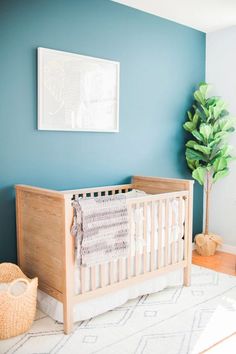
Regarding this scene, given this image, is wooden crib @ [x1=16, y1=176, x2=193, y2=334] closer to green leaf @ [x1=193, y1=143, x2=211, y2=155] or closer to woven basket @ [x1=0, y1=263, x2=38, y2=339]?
woven basket @ [x1=0, y1=263, x2=38, y2=339]

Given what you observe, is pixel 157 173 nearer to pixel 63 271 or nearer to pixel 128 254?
pixel 128 254

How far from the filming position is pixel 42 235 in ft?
8.04

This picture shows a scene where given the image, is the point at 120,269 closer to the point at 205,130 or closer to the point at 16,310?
the point at 16,310

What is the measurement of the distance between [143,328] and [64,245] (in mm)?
694

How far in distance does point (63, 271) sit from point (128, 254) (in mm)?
490

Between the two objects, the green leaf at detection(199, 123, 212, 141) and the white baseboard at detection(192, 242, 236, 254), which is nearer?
the green leaf at detection(199, 123, 212, 141)

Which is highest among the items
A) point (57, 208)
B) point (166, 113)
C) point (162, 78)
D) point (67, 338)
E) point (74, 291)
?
point (162, 78)

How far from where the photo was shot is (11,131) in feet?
8.67

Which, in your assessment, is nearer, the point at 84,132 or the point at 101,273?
the point at 101,273

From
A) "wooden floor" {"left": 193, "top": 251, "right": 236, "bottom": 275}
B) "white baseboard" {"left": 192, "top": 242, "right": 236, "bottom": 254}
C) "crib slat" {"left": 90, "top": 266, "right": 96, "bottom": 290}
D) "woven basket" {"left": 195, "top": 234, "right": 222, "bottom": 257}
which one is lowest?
"wooden floor" {"left": 193, "top": 251, "right": 236, "bottom": 275}

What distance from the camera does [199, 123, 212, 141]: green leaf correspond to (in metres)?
3.55

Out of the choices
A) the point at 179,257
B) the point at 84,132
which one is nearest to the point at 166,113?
the point at 84,132

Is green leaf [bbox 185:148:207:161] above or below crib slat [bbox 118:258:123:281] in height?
above

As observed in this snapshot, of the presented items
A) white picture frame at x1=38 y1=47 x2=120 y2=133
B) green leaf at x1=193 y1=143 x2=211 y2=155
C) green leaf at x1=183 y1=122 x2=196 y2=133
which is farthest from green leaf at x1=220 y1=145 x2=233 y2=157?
white picture frame at x1=38 y1=47 x2=120 y2=133
